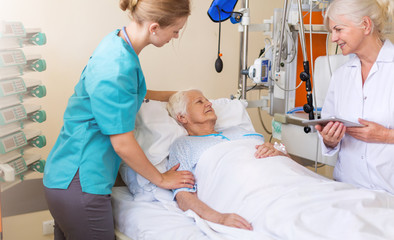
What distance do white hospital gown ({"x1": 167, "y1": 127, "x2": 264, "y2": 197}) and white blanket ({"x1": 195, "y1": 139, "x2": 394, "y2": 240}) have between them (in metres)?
0.04

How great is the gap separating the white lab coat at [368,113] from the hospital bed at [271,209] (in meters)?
0.21

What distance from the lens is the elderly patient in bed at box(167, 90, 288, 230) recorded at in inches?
71.7

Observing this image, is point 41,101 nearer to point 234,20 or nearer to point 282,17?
point 234,20

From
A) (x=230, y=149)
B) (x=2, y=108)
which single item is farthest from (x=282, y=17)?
(x=2, y=108)

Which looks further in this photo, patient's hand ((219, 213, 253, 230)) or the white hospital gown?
the white hospital gown

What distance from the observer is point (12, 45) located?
194 cm

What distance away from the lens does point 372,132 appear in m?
1.83

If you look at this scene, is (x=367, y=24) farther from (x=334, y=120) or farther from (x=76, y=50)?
(x=76, y=50)

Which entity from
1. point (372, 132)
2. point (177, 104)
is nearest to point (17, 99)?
point (177, 104)

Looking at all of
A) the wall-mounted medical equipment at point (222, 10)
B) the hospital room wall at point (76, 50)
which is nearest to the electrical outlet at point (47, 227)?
the hospital room wall at point (76, 50)

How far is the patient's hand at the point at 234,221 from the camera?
1.57 metres

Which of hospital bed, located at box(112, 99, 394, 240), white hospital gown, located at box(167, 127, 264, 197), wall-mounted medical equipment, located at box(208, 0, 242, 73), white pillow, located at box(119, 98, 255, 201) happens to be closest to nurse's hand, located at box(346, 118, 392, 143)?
hospital bed, located at box(112, 99, 394, 240)

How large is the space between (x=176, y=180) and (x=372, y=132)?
88 centimetres

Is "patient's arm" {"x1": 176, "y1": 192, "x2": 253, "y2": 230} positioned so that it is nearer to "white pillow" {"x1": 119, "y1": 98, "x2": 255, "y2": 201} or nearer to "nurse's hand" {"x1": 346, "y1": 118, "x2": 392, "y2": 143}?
"white pillow" {"x1": 119, "y1": 98, "x2": 255, "y2": 201}
